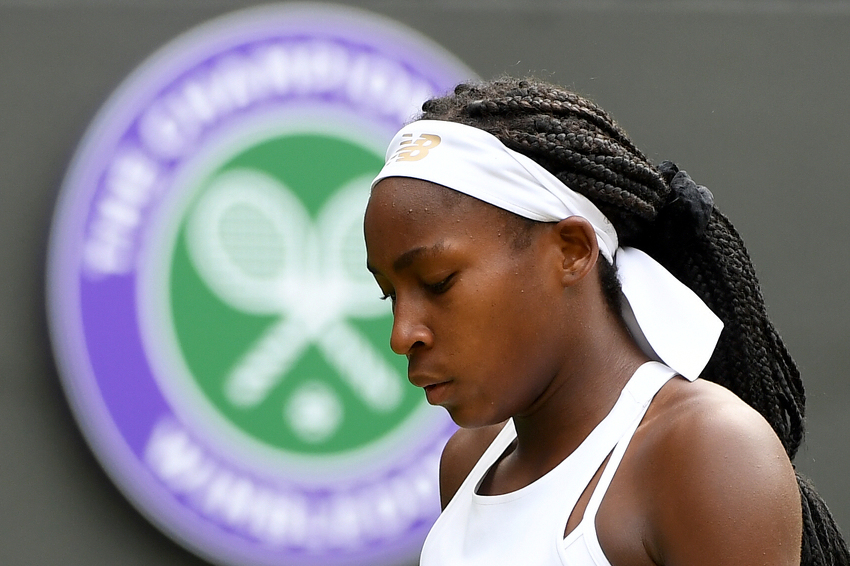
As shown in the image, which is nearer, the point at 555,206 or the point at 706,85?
the point at 555,206

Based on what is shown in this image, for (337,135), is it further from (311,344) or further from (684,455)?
(684,455)

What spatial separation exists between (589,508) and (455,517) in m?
0.30

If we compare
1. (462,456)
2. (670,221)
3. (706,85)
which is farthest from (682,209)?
(706,85)

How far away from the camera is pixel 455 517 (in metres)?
1.39

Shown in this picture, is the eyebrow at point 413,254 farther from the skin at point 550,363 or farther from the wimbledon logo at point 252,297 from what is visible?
the wimbledon logo at point 252,297

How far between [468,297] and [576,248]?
16cm

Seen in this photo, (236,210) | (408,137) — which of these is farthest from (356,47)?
(408,137)

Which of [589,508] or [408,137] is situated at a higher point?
[408,137]

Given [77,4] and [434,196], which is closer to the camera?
[434,196]

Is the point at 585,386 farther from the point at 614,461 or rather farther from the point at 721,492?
the point at 721,492

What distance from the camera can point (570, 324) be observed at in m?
1.25

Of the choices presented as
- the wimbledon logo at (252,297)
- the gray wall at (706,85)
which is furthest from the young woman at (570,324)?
the gray wall at (706,85)

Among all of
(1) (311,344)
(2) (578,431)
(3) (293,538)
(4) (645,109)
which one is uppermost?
(4) (645,109)

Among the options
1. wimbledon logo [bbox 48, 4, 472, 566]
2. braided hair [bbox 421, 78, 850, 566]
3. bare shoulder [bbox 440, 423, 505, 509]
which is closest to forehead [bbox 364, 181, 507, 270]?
braided hair [bbox 421, 78, 850, 566]
